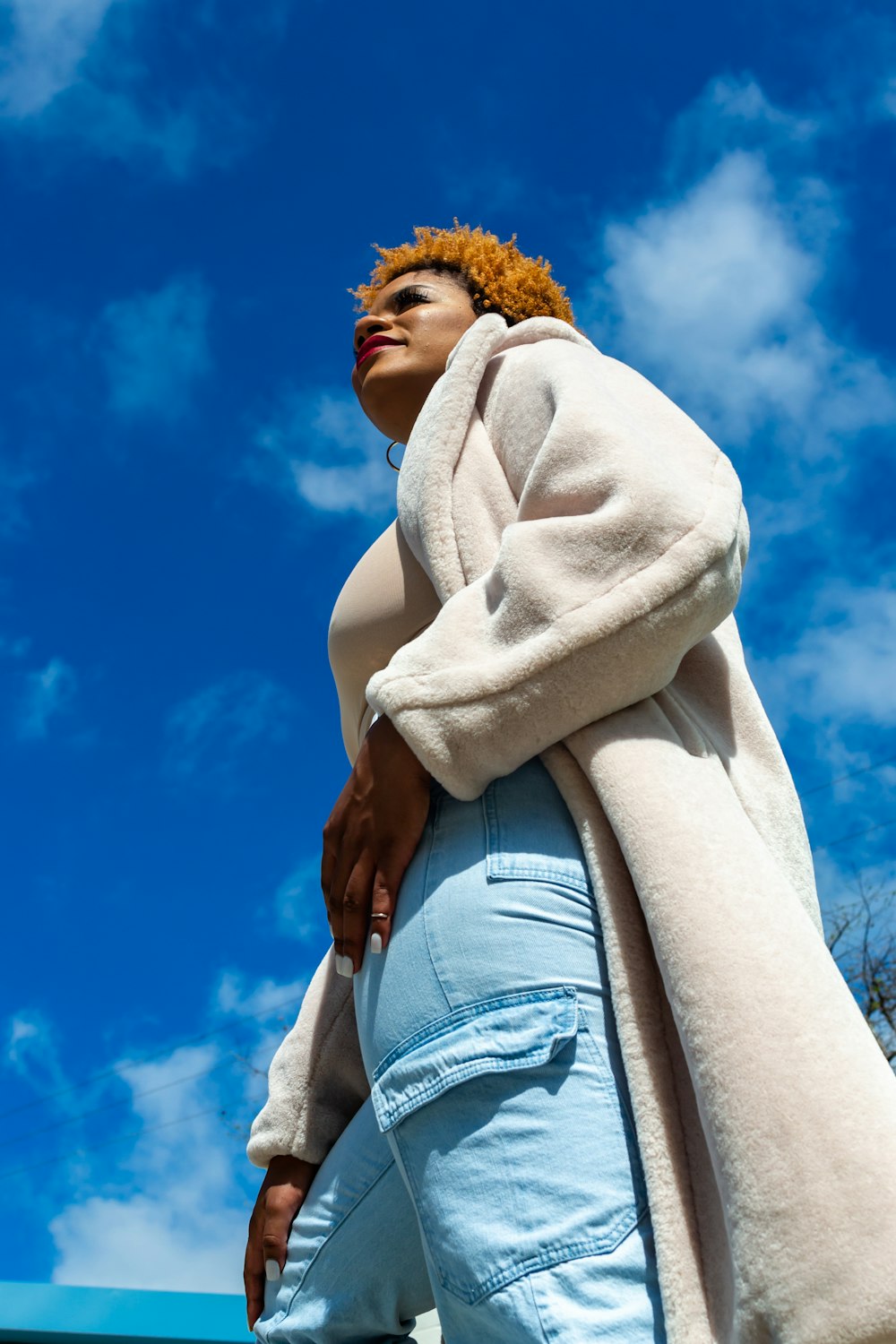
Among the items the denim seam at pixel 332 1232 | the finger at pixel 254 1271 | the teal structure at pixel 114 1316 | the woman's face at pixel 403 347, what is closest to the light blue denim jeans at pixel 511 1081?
the denim seam at pixel 332 1232

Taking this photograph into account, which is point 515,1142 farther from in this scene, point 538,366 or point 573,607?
point 538,366

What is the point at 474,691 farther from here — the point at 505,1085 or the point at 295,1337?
the point at 295,1337

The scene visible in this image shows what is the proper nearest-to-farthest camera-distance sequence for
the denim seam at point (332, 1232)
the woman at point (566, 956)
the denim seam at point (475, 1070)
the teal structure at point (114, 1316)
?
Result: 1. the woman at point (566, 956)
2. the denim seam at point (475, 1070)
3. the denim seam at point (332, 1232)
4. the teal structure at point (114, 1316)

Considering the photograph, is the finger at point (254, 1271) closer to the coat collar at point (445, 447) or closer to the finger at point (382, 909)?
the finger at point (382, 909)

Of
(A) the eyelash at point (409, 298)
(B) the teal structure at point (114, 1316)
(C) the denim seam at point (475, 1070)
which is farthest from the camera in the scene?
(B) the teal structure at point (114, 1316)

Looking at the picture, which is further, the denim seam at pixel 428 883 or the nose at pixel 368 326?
the nose at pixel 368 326

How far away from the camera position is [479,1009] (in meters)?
1.44

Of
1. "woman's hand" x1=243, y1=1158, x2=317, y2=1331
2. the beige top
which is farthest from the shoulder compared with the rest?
"woman's hand" x1=243, y1=1158, x2=317, y2=1331

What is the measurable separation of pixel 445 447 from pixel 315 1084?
1148 millimetres

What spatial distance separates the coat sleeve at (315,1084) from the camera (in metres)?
2.02

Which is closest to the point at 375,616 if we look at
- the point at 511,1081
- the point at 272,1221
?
the point at 511,1081

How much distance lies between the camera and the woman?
1.27m

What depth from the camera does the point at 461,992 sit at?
146 centimetres

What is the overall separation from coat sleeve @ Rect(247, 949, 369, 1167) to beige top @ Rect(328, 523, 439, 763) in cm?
50
